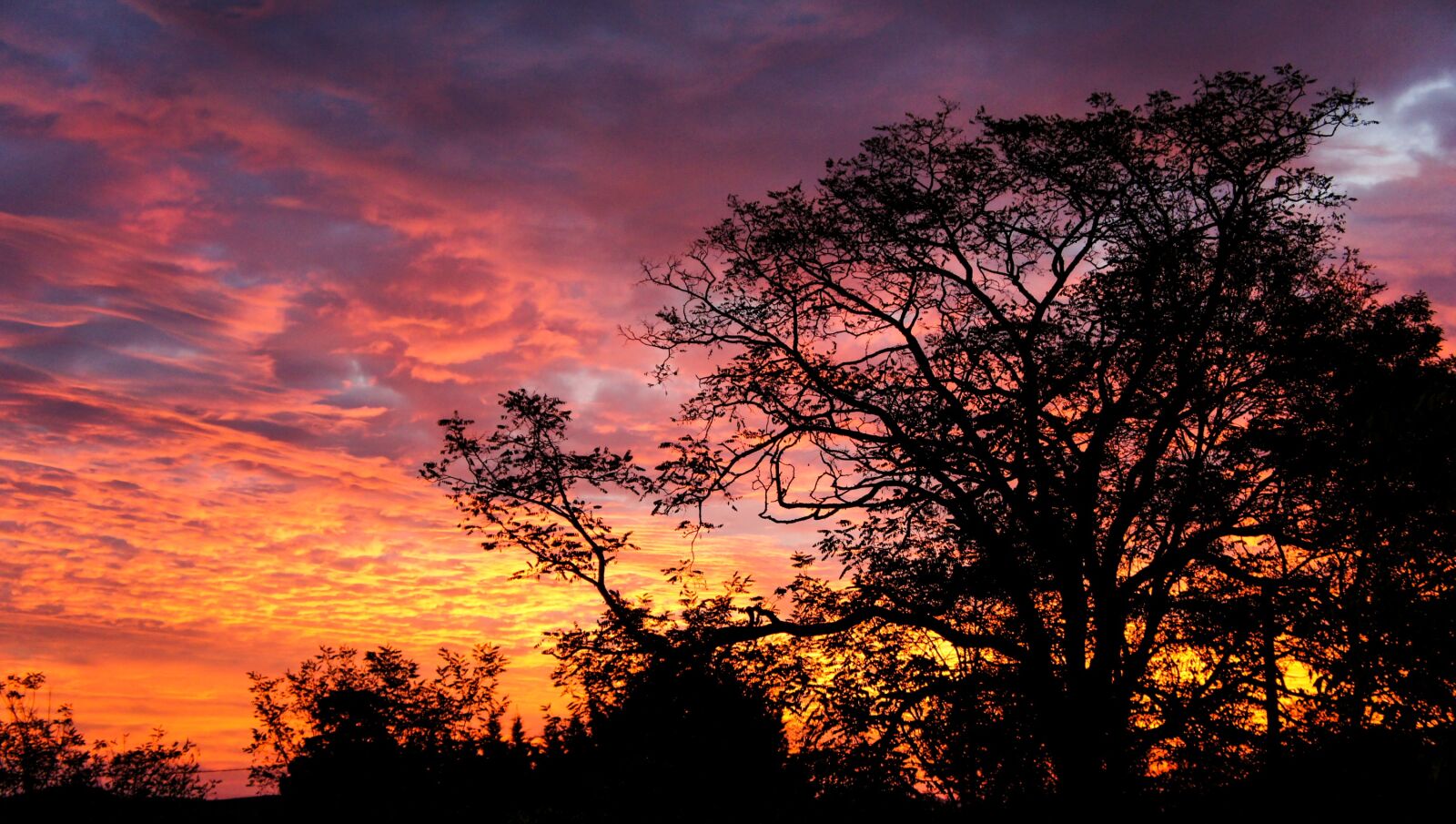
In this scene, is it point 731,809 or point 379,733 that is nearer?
point 731,809

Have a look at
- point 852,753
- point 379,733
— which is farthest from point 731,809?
point 379,733

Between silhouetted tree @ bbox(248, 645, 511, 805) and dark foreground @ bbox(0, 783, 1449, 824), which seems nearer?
dark foreground @ bbox(0, 783, 1449, 824)

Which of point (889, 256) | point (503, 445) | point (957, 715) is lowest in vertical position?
point (957, 715)

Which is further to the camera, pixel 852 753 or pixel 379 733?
pixel 379 733

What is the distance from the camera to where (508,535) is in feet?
64.4

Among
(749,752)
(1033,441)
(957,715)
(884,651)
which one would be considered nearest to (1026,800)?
(957,715)

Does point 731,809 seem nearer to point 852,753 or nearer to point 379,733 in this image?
point 852,753

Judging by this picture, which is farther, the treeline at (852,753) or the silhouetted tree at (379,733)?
the silhouetted tree at (379,733)

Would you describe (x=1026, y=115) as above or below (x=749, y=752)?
above

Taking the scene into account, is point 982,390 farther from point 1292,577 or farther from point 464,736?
point 464,736

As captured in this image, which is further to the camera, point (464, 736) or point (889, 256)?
point (464, 736)

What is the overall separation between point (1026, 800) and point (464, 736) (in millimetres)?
28364

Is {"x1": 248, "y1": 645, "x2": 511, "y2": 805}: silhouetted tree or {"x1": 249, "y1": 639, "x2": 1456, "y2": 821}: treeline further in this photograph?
{"x1": 248, "y1": 645, "x2": 511, "y2": 805}: silhouetted tree

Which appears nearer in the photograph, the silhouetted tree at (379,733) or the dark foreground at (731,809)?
the dark foreground at (731,809)
